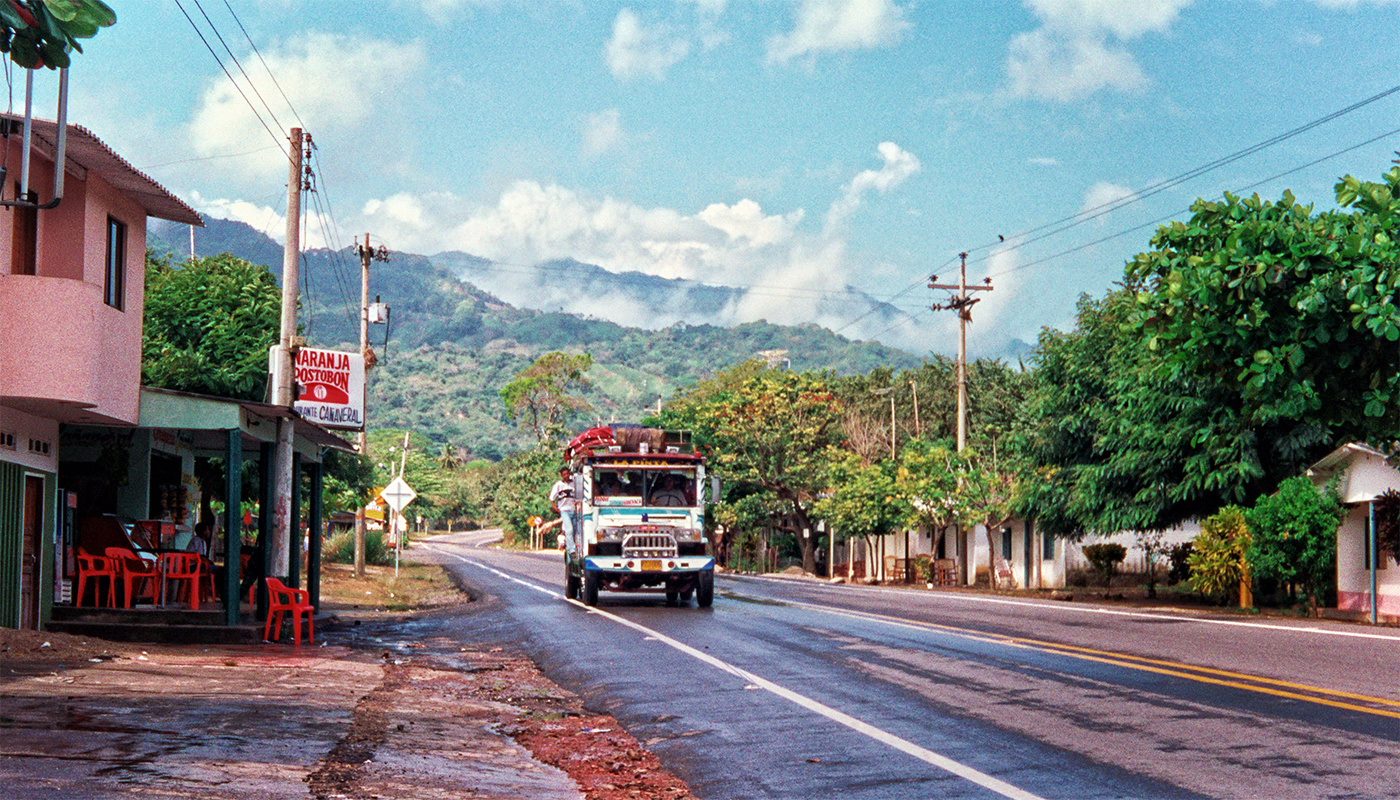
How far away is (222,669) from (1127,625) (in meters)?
13.9

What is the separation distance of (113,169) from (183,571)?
Result: 25.1ft

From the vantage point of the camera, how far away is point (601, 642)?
63.2 feet

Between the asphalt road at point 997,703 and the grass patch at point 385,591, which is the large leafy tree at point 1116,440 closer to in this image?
the asphalt road at point 997,703

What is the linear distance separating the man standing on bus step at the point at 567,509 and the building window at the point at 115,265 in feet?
38.3

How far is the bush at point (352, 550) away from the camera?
61.4 metres

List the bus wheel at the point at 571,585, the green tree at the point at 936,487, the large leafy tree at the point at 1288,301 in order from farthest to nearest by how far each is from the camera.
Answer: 1. the green tree at the point at 936,487
2. the bus wheel at the point at 571,585
3. the large leafy tree at the point at 1288,301

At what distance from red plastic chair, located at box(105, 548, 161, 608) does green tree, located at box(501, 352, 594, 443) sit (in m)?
99.3

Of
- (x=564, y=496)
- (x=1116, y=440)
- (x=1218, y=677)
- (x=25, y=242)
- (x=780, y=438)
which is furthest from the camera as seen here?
(x=780, y=438)

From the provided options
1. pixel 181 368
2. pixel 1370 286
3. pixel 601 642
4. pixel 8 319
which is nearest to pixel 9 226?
pixel 8 319

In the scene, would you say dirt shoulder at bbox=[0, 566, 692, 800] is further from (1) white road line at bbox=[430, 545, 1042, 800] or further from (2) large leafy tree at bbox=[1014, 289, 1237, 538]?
(2) large leafy tree at bbox=[1014, 289, 1237, 538]

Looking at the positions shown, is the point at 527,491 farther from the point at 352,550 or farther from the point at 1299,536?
the point at 1299,536

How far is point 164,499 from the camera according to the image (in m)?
28.2

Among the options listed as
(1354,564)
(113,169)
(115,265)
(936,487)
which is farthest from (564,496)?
A: (936,487)

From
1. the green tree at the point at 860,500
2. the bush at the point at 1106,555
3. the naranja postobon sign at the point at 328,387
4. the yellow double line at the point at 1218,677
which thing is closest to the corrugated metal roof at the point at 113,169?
the naranja postobon sign at the point at 328,387
